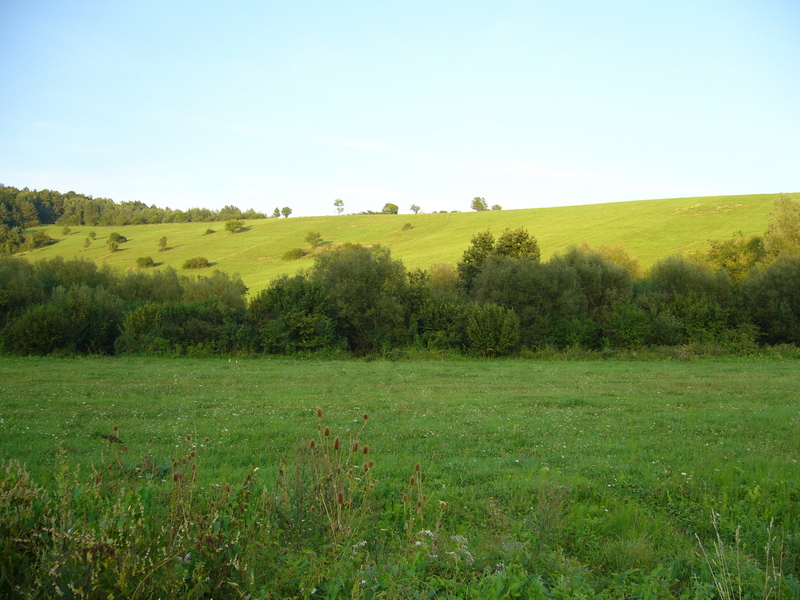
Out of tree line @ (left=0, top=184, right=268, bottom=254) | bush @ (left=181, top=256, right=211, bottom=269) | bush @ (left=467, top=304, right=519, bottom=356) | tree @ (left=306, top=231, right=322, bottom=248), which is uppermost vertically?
tree line @ (left=0, top=184, right=268, bottom=254)

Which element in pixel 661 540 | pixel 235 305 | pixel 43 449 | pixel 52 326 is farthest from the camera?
pixel 235 305

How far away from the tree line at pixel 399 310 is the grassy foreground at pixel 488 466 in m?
8.71

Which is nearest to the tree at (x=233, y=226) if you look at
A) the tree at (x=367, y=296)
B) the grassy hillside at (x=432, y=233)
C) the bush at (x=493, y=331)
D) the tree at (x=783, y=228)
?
the grassy hillside at (x=432, y=233)

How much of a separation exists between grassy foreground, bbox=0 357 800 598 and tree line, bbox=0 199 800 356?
871cm

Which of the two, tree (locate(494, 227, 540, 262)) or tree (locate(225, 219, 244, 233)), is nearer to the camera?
tree (locate(494, 227, 540, 262))

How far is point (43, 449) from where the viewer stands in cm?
779

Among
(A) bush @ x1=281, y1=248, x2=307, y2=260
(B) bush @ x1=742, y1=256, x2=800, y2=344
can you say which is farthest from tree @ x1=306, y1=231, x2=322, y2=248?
(B) bush @ x1=742, y1=256, x2=800, y2=344

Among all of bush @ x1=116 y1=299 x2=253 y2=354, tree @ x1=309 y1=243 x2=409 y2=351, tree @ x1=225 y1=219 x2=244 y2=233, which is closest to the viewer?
bush @ x1=116 y1=299 x2=253 y2=354

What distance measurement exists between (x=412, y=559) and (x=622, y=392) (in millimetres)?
13767

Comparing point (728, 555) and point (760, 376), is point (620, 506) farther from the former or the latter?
point (760, 376)

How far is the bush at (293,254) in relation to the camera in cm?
6844

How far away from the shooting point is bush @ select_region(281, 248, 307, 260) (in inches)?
2694

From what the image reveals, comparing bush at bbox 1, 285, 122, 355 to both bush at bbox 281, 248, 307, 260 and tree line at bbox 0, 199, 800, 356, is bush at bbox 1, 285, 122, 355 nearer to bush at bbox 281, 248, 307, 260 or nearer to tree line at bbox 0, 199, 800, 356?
tree line at bbox 0, 199, 800, 356

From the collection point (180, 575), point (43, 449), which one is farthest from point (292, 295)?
point (180, 575)
